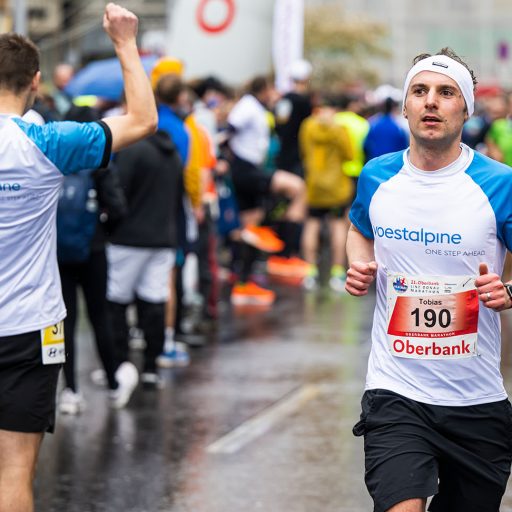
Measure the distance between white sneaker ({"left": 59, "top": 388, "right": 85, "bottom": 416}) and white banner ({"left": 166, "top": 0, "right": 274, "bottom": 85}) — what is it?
10.3 m

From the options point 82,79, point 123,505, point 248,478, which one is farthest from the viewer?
point 82,79

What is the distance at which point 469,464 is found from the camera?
4852 mm

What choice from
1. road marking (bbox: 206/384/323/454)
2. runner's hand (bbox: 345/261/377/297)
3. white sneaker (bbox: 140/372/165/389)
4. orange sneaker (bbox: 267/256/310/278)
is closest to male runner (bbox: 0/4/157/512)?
runner's hand (bbox: 345/261/377/297)

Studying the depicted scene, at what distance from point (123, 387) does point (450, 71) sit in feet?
15.8

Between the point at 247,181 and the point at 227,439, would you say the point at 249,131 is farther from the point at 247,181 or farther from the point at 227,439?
the point at 227,439

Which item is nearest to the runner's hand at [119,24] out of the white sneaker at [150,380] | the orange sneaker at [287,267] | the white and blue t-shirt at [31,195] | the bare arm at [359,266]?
the white and blue t-shirt at [31,195]

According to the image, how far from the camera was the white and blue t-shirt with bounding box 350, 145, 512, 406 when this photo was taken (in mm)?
4887

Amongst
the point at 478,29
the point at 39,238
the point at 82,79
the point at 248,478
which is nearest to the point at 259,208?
the point at 82,79

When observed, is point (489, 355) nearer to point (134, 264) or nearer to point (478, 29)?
point (134, 264)

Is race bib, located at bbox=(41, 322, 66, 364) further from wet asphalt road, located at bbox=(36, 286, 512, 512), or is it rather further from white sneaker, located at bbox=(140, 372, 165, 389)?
white sneaker, located at bbox=(140, 372, 165, 389)

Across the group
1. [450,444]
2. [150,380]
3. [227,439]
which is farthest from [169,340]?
[450,444]

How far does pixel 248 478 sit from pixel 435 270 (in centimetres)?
283

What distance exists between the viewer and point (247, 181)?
14.9m

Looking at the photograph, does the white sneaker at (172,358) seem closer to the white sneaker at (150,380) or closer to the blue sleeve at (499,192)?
the white sneaker at (150,380)
